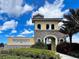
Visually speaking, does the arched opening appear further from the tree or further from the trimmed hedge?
the trimmed hedge

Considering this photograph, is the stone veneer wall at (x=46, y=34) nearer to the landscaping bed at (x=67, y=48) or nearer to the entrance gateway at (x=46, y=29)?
the entrance gateway at (x=46, y=29)

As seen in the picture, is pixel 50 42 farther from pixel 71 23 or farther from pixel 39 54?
pixel 39 54

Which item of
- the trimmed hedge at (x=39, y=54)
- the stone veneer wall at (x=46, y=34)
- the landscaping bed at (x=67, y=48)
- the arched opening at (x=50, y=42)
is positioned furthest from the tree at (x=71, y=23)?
the trimmed hedge at (x=39, y=54)

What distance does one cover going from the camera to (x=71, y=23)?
35.9 meters

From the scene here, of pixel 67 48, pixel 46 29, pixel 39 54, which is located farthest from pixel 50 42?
pixel 39 54

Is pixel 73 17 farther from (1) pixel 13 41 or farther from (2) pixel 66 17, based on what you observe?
(1) pixel 13 41

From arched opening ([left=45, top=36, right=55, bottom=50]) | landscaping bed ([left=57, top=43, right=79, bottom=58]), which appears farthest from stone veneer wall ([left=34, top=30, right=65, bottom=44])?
landscaping bed ([left=57, top=43, right=79, bottom=58])

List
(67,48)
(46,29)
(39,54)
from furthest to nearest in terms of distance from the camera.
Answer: (46,29) → (67,48) → (39,54)

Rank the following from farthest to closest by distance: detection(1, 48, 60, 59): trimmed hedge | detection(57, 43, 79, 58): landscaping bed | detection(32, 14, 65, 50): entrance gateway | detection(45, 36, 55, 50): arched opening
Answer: detection(32, 14, 65, 50): entrance gateway → detection(45, 36, 55, 50): arched opening → detection(57, 43, 79, 58): landscaping bed → detection(1, 48, 60, 59): trimmed hedge

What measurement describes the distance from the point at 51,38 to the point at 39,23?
3.96 meters

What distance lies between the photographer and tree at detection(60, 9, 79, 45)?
1383 inches

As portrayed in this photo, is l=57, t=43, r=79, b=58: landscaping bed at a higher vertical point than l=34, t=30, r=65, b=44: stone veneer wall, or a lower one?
lower

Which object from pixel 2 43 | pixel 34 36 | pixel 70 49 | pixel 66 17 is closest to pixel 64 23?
pixel 66 17

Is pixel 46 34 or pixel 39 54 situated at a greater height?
pixel 46 34
